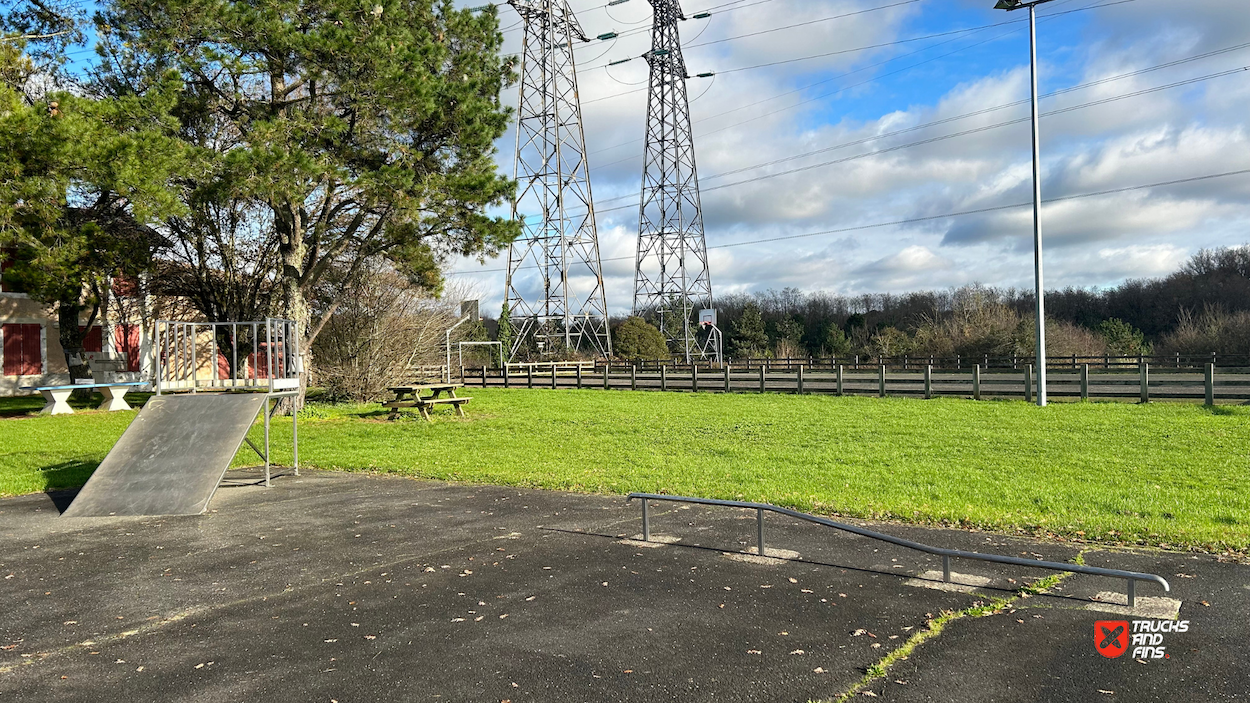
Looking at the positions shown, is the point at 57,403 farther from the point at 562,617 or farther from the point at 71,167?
the point at 562,617

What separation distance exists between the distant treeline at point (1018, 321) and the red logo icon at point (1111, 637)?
35.1m

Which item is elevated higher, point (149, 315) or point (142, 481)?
point (149, 315)

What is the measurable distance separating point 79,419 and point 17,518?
1196 cm

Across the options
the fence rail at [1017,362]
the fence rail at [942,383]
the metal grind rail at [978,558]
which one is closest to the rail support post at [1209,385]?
the fence rail at [942,383]

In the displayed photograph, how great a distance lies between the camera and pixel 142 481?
8523 mm

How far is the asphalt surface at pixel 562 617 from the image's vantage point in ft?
12.3

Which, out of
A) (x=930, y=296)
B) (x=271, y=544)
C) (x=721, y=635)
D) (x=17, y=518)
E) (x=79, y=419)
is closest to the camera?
(x=721, y=635)

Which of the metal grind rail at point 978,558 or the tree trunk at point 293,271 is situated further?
the tree trunk at point 293,271

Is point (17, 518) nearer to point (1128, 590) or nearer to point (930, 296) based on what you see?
point (1128, 590)

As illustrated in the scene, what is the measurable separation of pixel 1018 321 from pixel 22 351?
39.8m

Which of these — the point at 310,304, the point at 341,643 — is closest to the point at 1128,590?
the point at 341,643

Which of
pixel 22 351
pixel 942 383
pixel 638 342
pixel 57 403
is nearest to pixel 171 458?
pixel 57 403

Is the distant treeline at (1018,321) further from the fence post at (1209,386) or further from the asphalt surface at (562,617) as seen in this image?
the asphalt surface at (562,617)

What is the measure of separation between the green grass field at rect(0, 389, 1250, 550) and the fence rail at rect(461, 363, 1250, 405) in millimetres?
1146
